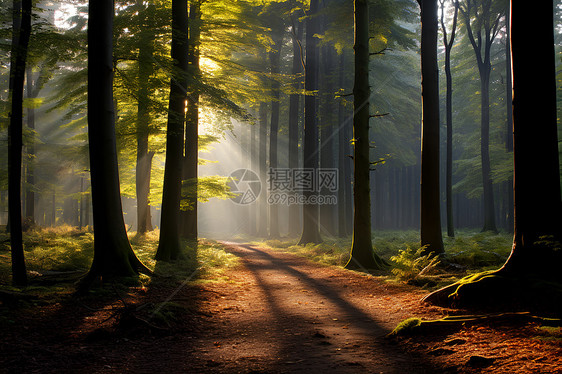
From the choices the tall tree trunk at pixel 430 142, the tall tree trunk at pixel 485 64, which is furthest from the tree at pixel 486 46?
the tall tree trunk at pixel 430 142

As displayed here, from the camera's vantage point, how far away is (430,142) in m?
9.96

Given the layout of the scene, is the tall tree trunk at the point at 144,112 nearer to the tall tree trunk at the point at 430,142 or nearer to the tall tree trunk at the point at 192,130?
the tall tree trunk at the point at 192,130

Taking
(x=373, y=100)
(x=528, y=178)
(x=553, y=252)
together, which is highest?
(x=373, y=100)

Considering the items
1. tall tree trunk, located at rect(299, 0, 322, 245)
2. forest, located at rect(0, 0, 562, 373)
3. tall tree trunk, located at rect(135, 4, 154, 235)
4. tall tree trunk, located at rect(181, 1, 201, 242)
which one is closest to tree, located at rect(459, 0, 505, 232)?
forest, located at rect(0, 0, 562, 373)

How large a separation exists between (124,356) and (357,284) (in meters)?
5.77

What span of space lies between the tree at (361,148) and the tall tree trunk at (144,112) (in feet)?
18.9

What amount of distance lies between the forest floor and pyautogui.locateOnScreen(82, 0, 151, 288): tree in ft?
3.83

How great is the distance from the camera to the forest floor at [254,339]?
342cm

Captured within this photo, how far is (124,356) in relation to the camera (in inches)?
151

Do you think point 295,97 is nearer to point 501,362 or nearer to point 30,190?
point 30,190

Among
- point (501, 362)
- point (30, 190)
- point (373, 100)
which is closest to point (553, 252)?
point (501, 362)

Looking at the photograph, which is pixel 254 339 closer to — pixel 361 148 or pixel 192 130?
pixel 361 148

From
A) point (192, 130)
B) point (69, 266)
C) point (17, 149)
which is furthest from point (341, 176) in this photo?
point (17, 149)

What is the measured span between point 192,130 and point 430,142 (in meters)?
9.58
